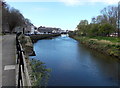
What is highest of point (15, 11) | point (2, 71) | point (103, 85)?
point (15, 11)

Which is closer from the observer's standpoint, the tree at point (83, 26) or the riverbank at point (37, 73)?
the riverbank at point (37, 73)

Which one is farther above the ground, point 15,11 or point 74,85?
point 15,11

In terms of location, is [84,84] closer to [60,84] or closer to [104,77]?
[60,84]

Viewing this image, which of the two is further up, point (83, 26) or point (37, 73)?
point (83, 26)

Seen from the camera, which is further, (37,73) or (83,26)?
(83,26)

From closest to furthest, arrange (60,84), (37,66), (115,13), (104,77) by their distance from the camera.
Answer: (37,66), (60,84), (104,77), (115,13)

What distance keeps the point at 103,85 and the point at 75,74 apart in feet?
7.93

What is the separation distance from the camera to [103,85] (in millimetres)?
10023

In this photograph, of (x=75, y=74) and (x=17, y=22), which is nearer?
(x=75, y=74)

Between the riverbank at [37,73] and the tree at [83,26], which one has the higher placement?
the tree at [83,26]

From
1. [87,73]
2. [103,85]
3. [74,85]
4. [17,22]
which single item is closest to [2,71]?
[74,85]

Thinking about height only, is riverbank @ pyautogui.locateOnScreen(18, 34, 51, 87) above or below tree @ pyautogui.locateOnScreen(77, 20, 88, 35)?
below

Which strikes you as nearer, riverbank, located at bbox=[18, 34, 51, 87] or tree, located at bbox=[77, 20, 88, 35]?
riverbank, located at bbox=[18, 34, 51, 87]

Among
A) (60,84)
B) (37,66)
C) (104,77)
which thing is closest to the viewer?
(37,66)
